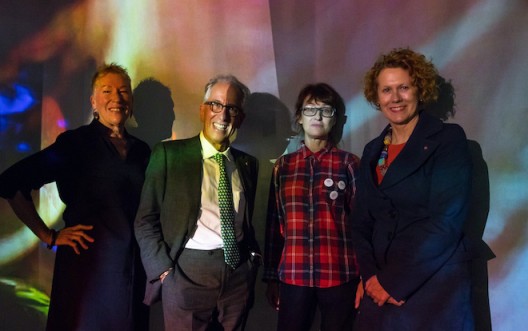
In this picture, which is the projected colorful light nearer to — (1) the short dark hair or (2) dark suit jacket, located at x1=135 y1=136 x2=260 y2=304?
(1) the short dark hair

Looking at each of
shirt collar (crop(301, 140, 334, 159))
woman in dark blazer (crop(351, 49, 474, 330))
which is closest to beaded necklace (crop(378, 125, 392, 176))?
woman in dark blazer (crop(351, 49, 474, 330))

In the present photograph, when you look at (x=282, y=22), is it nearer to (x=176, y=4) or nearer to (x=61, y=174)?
(x=176, y=4)

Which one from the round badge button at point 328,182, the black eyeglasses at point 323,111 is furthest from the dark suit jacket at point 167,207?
the black eyeglasses at point 323,111

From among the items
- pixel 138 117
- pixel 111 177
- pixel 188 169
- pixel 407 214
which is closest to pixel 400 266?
pixel 407 214

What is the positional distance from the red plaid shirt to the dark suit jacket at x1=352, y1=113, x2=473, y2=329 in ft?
0.66

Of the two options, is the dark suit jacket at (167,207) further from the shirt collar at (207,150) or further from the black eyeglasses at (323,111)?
the black eyeglasses at (323,111)

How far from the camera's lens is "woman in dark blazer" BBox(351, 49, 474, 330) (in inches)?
61.2

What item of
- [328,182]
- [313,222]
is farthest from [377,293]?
[328,182]

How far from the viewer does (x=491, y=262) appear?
2.01 m

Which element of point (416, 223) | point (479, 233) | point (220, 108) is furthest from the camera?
point (479, 233)

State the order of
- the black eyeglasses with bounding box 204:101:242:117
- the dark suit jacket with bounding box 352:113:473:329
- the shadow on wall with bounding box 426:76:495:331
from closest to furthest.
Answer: the dark suit jacket with bounding box 352:113:473:329 < the black eyeglasses with bounding box 204:101:242:117 < the shadow on wall with bounding box 426:76:495:331

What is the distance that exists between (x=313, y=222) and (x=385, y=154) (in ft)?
1.41

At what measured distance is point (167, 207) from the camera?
1805 mm

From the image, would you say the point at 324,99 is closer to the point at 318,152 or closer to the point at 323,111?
the point at 323,111
